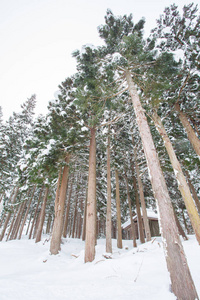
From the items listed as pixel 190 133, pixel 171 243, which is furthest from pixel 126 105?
pixel 171 243

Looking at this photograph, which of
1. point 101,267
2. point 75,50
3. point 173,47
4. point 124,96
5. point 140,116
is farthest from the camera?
point 124,96

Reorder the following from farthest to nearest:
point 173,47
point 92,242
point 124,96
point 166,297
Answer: point 124,96 → point 173,47 → point 92,242 → point 166,297

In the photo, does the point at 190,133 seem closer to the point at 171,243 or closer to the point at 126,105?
the point at 126,105

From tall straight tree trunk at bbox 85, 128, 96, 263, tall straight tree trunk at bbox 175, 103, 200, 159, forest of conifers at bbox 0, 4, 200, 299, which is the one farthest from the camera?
tall straight tree trunk at bbox 175, 103, 200, 159

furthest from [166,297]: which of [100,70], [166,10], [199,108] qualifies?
[166,10]

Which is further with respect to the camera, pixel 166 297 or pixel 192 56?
pixel 192 56

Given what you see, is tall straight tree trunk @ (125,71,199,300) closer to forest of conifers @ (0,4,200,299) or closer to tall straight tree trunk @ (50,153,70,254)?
forest of conifers @ (0,4,200,299)

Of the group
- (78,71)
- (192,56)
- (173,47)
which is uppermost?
(173,47)

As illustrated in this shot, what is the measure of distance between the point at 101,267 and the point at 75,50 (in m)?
9.69

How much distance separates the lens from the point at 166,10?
9.22m

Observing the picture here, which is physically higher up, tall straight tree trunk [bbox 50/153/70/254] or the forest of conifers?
the forest of conifers

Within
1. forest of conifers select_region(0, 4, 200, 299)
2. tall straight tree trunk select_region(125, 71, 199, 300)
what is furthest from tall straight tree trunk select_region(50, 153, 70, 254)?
tall straight tree trunk select_region(125, 71, 199, 300)

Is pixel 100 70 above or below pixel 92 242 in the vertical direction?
above

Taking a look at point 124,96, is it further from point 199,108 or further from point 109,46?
point 199,108
